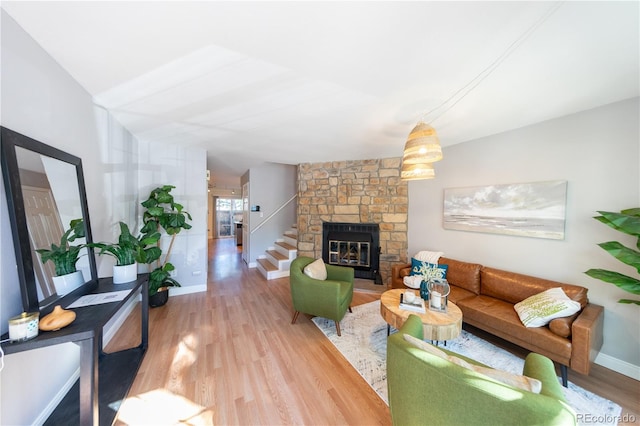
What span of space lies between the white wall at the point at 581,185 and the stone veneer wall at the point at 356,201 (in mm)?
1202

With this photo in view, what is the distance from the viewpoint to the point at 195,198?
3.56 meters

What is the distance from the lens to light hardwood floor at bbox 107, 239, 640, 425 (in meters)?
1.46

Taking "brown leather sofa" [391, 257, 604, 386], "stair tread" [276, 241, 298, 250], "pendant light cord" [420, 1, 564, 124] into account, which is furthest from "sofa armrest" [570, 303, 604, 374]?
"stair tread" [276, 241, 298, 250]

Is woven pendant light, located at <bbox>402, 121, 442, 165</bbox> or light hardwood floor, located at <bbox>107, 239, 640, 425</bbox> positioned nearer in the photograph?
light hardwood floor, located at <bbox>107, 239, 640, 425</bbox>

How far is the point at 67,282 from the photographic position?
1422 millimetres

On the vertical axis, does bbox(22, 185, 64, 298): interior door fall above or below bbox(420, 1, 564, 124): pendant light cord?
below

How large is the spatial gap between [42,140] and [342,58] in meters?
2.14

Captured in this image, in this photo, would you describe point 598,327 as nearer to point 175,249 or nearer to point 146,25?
point 146,25

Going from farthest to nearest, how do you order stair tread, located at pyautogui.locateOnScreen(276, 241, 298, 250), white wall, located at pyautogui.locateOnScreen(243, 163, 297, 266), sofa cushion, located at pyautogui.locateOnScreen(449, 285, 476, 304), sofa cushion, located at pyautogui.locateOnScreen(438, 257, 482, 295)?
1. white wall, located at pyautogui.locateOnScreen(243, 163, 297, 266)
2. stair tread, located at pyautogui.locateOnScreen(276, 241, 298, 250)
3. sofa cushion, located at pyautogui.locateOnScreen(438, 257, 482, 295)
4. sofa cushion, located at pyautogui.locateOnScreen(449, 285, 476, 304)

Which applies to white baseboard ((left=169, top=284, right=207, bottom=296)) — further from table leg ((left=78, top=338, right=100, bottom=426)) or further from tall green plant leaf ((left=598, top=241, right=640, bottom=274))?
tall green plant leaf ((left=598, top=241, right=640, bottom=274))

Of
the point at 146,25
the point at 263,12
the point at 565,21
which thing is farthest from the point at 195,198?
the point at 565,21

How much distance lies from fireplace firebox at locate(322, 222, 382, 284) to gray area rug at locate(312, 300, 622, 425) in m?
1.15

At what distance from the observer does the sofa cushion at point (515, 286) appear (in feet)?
6.66

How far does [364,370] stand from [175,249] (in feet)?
11.2
